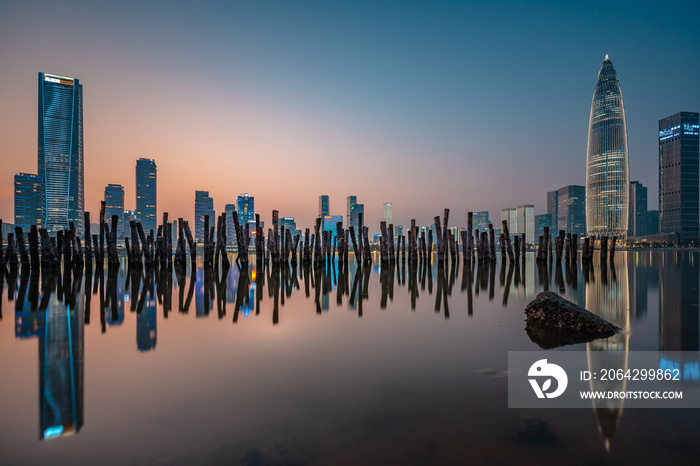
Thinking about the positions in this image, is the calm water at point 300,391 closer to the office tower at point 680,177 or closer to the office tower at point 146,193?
the office tower at point 146,193

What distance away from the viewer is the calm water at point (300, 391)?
2.86 metres

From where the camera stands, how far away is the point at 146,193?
465 ft

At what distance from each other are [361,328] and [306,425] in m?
4.31

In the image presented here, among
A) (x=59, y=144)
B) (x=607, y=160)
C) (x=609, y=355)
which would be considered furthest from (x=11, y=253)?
(x=607, y=160)

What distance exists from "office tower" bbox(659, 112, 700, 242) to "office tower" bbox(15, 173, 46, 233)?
25360 centimetres

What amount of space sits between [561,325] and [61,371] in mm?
8277

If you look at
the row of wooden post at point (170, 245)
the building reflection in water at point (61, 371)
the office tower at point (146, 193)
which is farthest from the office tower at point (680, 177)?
the office tower at point (146, 193)

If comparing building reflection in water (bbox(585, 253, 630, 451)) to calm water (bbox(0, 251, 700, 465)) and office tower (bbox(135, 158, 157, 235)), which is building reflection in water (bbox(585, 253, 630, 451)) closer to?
calm water (bbox(0, 251, 700, 465))

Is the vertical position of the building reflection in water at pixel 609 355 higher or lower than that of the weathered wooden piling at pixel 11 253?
lower

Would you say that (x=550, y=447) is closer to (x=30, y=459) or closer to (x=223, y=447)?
(x=223, y=447)

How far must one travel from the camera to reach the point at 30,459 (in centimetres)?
278

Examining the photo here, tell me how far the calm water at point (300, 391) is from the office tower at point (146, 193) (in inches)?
5883

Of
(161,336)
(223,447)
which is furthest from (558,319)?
(161,336)

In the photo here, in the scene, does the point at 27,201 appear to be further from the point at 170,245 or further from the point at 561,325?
the point at 561,325
